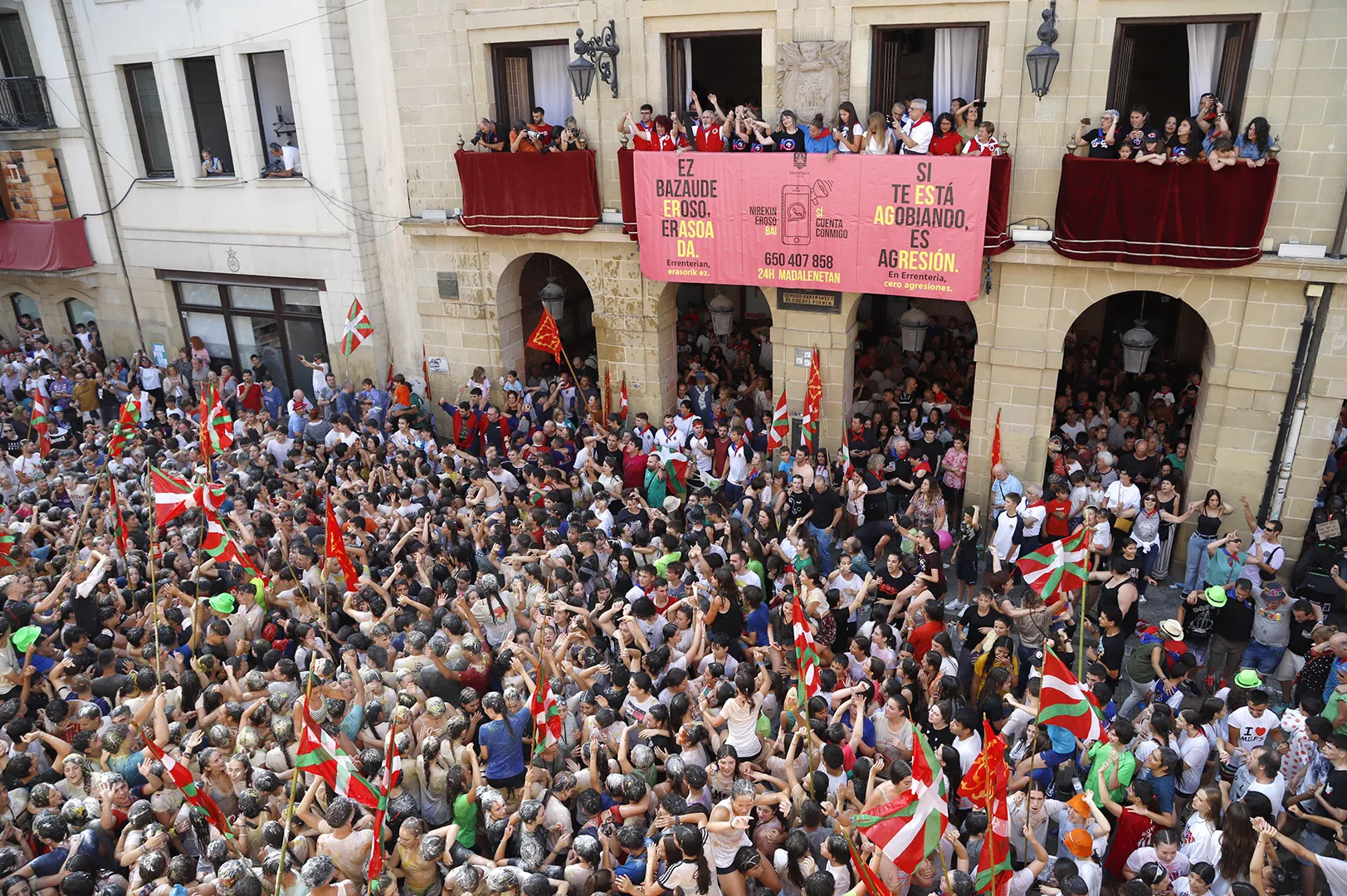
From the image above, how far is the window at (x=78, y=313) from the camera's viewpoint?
21234mm

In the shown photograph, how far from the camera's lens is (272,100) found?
1702 centimetres

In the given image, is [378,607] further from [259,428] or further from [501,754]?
[259,428]

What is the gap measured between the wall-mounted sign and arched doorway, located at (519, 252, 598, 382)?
3.84 m

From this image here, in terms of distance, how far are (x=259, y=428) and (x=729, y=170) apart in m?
8.63

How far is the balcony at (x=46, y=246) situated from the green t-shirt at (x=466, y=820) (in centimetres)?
1779

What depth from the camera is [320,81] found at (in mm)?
15953

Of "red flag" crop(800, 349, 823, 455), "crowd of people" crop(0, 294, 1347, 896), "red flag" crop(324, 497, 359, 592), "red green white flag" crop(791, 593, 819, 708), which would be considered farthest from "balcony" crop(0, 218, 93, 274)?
"red green white flag" crop(791, 593, 819, 708)

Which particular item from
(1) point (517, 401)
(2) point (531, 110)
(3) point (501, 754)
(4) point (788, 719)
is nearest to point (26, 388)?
(1) point (517, 401)

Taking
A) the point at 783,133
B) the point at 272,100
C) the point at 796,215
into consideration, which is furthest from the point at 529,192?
the point at 272,100

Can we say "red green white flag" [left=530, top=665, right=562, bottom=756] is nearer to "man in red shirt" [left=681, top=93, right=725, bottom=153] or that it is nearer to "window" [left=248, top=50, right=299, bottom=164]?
"man in red shirt" [left=681, top=93, right=725, bottom=153]

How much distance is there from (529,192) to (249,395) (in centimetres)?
677

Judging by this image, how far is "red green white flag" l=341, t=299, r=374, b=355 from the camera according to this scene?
15.6 m

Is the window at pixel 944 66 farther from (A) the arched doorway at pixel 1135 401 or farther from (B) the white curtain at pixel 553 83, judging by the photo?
(B) the white curtain at pixel 553 83

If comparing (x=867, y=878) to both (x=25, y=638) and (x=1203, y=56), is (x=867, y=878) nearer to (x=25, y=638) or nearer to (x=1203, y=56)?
(x=25, y=638)
